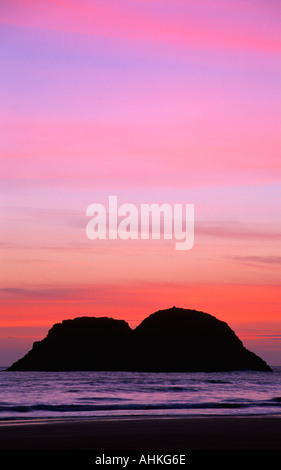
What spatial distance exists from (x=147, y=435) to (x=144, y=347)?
163m

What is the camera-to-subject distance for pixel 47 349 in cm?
17938

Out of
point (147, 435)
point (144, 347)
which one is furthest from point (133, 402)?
point (144, 347)

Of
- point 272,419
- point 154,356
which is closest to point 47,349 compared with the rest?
point 154,356

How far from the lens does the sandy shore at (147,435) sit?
17.6m

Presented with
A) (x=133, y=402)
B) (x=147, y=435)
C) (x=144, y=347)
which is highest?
(x=144, y=347)

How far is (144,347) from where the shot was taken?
595 ft

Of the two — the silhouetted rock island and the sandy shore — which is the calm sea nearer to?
the sandy shore

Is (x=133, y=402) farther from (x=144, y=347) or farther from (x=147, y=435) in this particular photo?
(x=144, y=347)

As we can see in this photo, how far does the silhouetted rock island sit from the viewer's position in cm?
17550

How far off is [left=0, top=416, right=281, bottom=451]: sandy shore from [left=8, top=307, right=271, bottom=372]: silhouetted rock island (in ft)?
488

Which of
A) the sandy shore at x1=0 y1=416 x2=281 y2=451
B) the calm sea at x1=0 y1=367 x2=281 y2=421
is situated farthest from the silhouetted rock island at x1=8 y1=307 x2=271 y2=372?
the sandy shore at x1=0 y1=416 x2=281 y2=451

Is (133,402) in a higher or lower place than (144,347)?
lower

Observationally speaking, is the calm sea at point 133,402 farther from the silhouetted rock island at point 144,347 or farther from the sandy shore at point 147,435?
the silhouetted rock island at point 144,347
